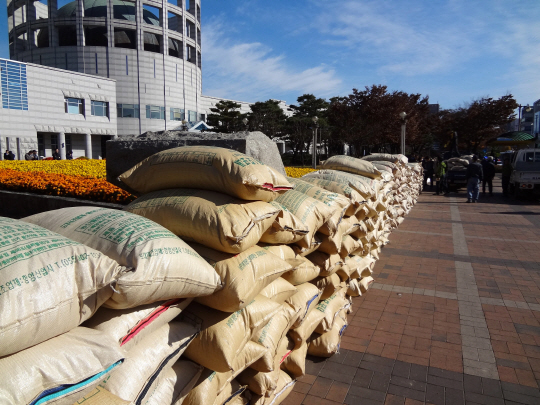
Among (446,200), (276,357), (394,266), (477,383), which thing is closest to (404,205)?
(394,266)

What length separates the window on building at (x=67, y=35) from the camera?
3772 centimetres

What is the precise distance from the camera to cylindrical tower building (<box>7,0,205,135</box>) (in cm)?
3725

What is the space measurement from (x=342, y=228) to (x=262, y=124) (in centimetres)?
3489

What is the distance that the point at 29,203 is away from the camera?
6582mm

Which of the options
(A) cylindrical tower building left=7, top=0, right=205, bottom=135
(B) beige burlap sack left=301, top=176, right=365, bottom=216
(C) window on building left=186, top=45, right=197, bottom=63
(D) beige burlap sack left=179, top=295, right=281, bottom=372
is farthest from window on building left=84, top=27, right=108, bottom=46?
(D) beige burlap sack left=179, top=295, right=281, bottom=372

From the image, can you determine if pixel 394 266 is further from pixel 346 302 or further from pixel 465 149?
pixel 465 149

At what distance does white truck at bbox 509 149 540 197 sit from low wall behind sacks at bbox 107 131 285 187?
13.6 m

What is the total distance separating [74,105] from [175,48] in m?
14.4

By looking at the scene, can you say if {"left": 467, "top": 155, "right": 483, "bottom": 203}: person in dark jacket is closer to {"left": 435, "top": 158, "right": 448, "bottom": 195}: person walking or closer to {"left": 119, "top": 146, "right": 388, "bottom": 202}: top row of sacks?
{"left": 435, "top": 158, "right": 448, "bottom": 195}: person walking

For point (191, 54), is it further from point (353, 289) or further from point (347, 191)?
point (353, 289)

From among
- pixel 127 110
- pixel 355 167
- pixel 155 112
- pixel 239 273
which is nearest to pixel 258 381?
pixel 239 273

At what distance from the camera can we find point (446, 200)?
15.1 meters

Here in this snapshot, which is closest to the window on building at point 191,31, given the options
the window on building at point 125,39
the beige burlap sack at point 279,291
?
the window on building at point 125,39

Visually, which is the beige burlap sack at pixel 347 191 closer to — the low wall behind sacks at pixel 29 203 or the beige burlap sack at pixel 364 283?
the beige burlap sack at pixel 364 283
